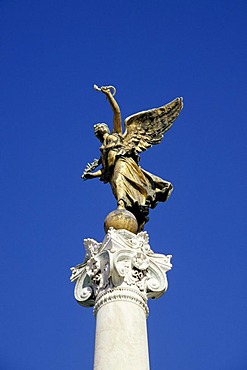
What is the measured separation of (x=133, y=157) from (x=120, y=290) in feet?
17.6

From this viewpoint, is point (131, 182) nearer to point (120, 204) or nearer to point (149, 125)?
point (120, 204)

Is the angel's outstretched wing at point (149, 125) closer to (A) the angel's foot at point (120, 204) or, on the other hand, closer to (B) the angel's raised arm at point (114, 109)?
(B) the angel's raised arm at point (114, 109)

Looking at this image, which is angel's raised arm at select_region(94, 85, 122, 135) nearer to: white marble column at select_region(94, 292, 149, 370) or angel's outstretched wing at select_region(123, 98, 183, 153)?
angel's outstretched wing at select_region(123, 98, 183, 153)

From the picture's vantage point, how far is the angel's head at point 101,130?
17359mm

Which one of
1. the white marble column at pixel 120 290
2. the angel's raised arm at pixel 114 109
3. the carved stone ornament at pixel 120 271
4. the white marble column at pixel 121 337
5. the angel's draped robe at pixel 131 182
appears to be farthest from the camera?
the angel's raised arm at pixel 114 109

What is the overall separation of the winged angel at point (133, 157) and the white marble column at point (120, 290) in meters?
2.06

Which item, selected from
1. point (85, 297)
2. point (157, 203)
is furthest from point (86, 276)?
point (157, 203)

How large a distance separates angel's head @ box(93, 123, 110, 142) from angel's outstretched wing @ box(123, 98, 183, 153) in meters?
0.55

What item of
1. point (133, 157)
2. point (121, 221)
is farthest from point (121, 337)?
point (133, 157)

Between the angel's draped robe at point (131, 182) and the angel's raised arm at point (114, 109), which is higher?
the angel's raised arm at point (114, 109)

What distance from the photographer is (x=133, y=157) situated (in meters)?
16.8

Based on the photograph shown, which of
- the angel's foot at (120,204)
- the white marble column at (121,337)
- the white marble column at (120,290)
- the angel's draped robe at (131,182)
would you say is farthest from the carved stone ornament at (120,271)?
the angel's draped robe at (131,182)

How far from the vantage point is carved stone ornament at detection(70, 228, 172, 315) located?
12.4 metres

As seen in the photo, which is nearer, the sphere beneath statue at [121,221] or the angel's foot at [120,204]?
the sphere beneath statue at [121,221]
